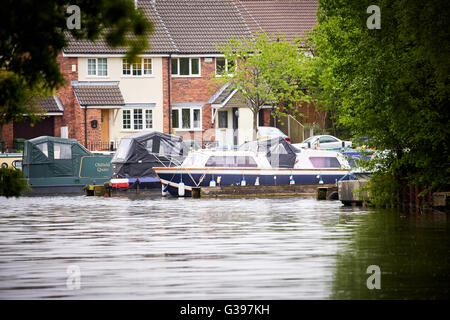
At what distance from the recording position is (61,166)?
57.1 m

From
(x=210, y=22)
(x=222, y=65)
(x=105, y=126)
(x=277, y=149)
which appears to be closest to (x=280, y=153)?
(x=277, y=149)

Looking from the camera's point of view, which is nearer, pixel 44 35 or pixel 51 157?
pixel 44 35

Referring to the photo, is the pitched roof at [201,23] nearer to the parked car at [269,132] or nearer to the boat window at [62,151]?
the parked car at [269,132]

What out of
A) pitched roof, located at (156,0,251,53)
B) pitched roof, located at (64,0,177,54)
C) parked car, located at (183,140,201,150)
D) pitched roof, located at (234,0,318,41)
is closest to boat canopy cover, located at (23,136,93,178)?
parked car, located at (183,140,201,150)

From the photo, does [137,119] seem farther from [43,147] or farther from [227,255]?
[227,255]

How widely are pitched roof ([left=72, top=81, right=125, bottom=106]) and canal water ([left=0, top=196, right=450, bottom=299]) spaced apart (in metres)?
30.7

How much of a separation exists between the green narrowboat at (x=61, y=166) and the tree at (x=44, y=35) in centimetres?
4176

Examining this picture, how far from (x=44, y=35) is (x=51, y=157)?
45348 millimetres

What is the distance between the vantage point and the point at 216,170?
5056cm

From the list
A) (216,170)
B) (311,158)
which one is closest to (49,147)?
(216,170)

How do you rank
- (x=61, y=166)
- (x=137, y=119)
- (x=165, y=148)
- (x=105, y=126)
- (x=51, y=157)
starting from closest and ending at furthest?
(x=165, y=148) → (x=51, y=157) → (x=61, y=166) → (x=105, y=126) → (x=137, y=119)

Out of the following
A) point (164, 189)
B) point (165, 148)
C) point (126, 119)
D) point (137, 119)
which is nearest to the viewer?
point (164, 189)

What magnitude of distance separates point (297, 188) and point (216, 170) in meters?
4.56

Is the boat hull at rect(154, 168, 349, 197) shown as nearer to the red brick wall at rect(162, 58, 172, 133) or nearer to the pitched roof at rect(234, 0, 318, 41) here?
the red brick wall at rect(162, 58, 172, 133)
